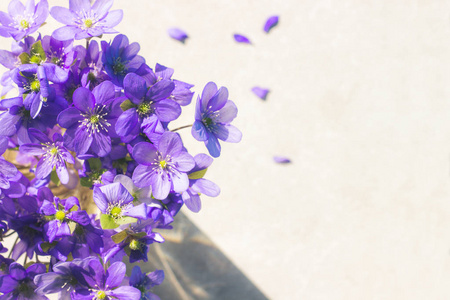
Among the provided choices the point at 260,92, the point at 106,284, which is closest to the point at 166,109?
the point at 106,284

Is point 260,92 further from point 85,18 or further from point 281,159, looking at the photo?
point 85,18

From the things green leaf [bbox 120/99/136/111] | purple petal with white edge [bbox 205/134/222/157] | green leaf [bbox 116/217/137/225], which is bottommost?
green leaf [bbox 116/217/137/225]

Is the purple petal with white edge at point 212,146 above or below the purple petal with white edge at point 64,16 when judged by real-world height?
below

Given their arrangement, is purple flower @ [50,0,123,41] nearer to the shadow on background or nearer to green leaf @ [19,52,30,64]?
green leaf @ [19,52,30,64]

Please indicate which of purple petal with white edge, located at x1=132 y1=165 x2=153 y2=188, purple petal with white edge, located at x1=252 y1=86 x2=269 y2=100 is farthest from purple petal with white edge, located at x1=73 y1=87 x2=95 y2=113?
purple petal with white edge, located at x1=252 y1=86 x2=269 y2=100

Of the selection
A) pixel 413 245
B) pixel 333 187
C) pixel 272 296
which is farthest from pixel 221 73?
pixel 413 245

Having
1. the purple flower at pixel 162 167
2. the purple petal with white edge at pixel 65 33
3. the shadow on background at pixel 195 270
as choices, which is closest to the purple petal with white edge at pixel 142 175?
the purple flower at pixel 162 167

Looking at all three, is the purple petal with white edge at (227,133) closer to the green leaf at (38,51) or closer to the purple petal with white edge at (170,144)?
the purple petal with white edge at (170,144)
